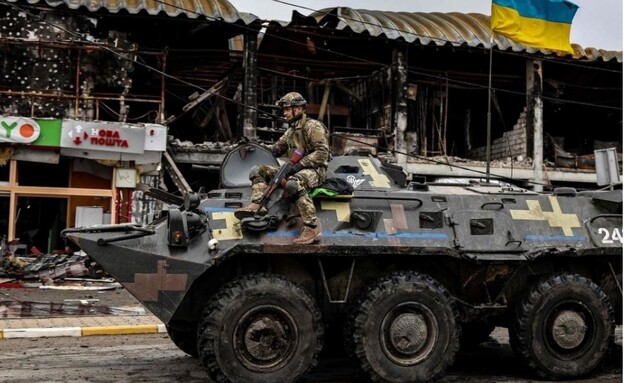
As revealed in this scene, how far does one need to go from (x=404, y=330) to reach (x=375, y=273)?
0.67m

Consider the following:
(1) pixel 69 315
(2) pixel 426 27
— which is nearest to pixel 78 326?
(1) pixel 69 315

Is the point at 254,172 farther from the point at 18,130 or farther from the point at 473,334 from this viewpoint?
the point at 18,130

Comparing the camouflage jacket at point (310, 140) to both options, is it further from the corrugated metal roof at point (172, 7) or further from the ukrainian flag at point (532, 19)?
the corrugated metal roof at point (172, 7)

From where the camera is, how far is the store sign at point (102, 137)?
16.4m

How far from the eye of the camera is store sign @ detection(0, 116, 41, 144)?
→ 15938 mm

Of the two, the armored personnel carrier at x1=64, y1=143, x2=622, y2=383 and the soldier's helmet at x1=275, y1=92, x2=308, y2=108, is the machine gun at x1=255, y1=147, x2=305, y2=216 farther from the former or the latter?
the soldier's helmet at x1=275, y1=92, x2=308, y2=108

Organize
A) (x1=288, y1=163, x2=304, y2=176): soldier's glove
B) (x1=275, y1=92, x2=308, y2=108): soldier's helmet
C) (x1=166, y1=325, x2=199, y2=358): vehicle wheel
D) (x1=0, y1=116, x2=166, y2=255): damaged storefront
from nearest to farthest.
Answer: (x1=288, y1=163, x2=304, y2=176): soldier's glove → (x1=275, y1=92, x2=308, y2=108): soldier's helmet → (x1=166, y1=325, x2=199, y2=358): vehicle wheel → (x1=0, y1=116, x2=166, y2=255): damaged storefront

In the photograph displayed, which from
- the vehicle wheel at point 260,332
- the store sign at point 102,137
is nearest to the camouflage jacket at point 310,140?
the vehicle wheel at point 260,332

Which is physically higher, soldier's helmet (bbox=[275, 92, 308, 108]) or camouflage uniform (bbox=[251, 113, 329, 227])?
soldier's helmet (bbox=[275, 92, 308, 108])

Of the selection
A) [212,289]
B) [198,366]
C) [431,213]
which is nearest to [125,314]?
[198,366]

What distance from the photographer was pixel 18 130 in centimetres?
1603

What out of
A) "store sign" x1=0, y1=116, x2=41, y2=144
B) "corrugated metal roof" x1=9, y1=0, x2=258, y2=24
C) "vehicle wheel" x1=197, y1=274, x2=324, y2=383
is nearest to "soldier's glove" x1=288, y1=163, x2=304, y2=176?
"vehicle wheel" x1=197, y1=274, x2=324, y2=383

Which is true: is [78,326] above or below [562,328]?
below

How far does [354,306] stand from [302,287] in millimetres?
502
